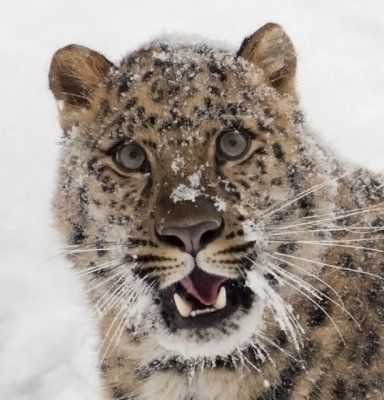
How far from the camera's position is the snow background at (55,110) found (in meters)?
5.75

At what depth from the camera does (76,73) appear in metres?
3.86

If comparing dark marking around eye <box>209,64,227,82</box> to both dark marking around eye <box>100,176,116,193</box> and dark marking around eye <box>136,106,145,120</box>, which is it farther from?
dark marking around eye <box>100,176,116,193</box>

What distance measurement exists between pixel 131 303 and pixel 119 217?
356mm

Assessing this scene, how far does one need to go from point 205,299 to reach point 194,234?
0.31 meters

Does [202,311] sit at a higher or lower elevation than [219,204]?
lower

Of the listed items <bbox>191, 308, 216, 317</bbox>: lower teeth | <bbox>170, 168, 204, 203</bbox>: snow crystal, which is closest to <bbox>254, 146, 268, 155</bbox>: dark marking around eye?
<bbox>170, 168, 204, 203</bbox>: snow crystal

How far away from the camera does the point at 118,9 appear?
10180 millimetres

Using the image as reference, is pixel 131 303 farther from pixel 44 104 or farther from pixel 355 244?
pixel 44 104

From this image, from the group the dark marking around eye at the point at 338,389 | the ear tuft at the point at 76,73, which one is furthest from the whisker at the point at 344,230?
the ear tuft at the point at 76,73

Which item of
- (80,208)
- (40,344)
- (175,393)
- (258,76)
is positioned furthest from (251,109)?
(40,344)

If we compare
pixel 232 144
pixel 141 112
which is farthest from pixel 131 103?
pixel 232 144

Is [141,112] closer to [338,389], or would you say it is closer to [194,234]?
[194,234]

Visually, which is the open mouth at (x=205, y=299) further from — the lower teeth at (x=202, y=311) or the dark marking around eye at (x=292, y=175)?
the dark marking around eye at (x=292, y=175)

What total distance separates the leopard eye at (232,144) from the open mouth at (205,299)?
20.9 inches
